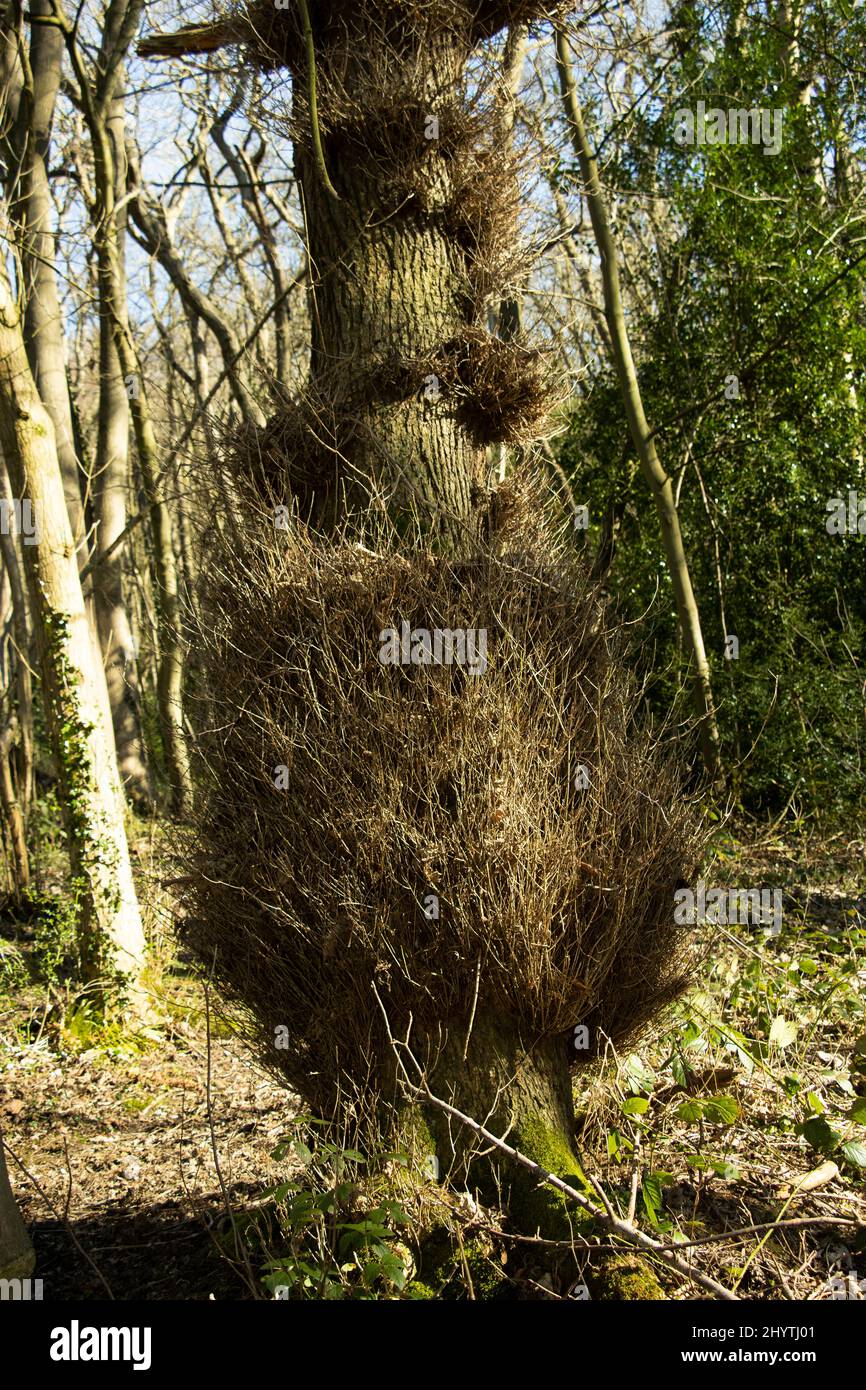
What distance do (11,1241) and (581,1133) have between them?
6.54 feet

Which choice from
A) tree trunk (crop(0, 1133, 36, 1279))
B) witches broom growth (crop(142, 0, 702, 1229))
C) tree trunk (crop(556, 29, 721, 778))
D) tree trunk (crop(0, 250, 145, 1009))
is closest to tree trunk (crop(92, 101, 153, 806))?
tree trunk (crop(0, 250, 145, 1009))

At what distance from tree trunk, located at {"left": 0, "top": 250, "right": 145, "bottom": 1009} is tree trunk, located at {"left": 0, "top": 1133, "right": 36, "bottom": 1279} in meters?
3.25

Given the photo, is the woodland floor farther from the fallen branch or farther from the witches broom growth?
the witches broom growth

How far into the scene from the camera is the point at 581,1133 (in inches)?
165

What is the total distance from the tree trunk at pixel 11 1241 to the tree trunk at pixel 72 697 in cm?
325

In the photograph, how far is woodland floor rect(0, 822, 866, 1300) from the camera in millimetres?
3750

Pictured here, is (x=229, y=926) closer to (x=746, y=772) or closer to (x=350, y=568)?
(x=350, y=568)

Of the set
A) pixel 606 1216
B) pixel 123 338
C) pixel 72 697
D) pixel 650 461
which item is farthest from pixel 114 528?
pixel 606 1216

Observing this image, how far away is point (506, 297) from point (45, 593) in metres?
3.62

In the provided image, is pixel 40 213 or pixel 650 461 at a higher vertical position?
pixel 40 213

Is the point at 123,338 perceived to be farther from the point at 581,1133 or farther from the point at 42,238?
the point at 581,1133

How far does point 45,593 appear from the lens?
22.5 ft
